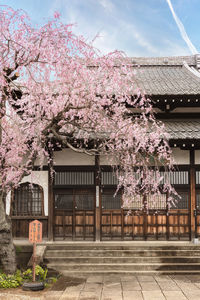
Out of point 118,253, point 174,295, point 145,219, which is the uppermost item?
point 145,219

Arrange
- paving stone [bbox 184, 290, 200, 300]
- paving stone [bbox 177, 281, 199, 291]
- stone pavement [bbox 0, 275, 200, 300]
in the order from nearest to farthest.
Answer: paving stone [bbox 184, 290, 200, 300] < stone pavement [bbox 0, 275, 200, 300] < paving stone [bbox 177, 281, 199, 291]

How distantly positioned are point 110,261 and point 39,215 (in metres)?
3.35

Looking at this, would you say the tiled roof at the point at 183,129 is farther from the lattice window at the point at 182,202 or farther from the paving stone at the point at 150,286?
the paving stone at the point at 150,286

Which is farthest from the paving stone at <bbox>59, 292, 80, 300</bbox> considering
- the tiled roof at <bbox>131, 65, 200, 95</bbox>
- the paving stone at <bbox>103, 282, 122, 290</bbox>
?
the tiled roof at <bbox>131, 65, 200, 95</bbox>

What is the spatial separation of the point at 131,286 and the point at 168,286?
40.0 inches

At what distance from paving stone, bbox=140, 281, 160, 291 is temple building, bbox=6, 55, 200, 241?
9.82ft

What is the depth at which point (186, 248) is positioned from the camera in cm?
1077

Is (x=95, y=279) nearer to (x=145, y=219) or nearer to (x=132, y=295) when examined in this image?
(x=132, y=295)

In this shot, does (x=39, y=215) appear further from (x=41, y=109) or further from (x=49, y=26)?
(x=49, y=26)

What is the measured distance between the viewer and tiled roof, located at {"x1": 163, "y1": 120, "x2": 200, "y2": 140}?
10.8 m

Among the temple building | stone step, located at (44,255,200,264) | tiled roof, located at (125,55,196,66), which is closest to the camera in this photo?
stone step, located at (44,255,200,264)

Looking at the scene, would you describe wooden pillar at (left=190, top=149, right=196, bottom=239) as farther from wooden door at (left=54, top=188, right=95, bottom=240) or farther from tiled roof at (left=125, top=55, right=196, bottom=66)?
tiled roof at (left=125, top=55, right=196, bottom=66)

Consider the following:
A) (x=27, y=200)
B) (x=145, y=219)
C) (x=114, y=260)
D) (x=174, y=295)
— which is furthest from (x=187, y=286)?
(x=27, y=200)

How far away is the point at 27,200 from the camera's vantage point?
472 inches
